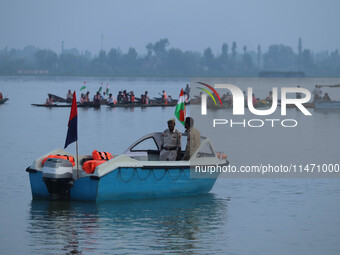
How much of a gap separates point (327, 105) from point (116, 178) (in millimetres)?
60954

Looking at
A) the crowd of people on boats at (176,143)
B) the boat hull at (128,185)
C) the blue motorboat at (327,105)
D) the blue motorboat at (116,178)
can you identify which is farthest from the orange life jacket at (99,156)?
the blue motorboat at (327,105)

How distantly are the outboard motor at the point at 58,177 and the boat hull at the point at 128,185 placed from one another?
0.20m

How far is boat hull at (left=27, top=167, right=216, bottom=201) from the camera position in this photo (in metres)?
25.8

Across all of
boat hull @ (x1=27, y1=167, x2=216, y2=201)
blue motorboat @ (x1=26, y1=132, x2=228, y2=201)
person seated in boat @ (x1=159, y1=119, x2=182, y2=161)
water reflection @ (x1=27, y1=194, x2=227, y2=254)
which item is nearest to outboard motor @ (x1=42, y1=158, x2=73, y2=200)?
blue motorboat @ (x1=26, y1=132, x2=228, y2=201)

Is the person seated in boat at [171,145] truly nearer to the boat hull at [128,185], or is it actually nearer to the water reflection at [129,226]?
the boat hull at [128,185]

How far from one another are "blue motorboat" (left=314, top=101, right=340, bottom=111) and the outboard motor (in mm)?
59268

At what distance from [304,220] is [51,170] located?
708 cm

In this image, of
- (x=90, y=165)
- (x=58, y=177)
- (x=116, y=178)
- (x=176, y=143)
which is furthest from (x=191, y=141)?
(x=58, y=177)

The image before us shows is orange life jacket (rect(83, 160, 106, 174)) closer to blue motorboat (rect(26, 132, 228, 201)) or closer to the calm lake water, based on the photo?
blue motorboat (rect(26, 132, 228, 201))

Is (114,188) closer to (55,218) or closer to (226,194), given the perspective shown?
(55,218)

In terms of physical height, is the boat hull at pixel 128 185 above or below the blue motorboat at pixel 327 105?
above

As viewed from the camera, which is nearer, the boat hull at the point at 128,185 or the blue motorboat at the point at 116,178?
the blue motorboat at the point at 116,178

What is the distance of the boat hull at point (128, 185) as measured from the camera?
2583cm

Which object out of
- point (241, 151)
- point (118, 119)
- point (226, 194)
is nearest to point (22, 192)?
point (226, 194)
